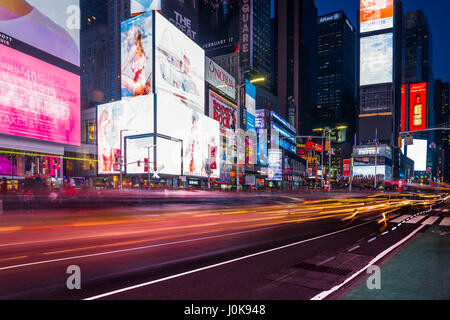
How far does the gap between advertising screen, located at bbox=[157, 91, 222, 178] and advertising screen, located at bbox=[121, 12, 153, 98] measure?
Answer: 20.7 feet

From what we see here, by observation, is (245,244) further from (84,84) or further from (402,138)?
(84,84)

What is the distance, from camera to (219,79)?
104 m

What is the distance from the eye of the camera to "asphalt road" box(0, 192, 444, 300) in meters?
5.97

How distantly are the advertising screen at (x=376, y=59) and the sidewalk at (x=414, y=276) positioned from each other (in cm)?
16476

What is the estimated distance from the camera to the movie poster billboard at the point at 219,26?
102812mm

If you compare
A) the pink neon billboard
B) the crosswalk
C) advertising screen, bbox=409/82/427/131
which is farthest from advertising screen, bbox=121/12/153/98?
advertising screen, bbox=409/82/427/131

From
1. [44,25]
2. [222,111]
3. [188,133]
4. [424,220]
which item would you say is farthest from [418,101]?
[44,25]

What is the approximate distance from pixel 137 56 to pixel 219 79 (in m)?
35.9

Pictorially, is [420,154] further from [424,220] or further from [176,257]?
[176,257]

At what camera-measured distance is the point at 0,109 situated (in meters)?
43.0

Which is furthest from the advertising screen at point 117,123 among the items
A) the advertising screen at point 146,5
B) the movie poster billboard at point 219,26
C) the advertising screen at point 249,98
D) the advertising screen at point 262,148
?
the advertising screen at point 262,148

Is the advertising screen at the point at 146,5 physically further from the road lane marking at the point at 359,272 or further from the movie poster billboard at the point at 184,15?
the road lane marking at the point at 359,272

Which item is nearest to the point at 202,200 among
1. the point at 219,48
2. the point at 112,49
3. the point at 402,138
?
the point at 402,138

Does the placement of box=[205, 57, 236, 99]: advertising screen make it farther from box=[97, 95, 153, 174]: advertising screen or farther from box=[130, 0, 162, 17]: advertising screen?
box=[97, 95, 153, 174]: advertising screen
